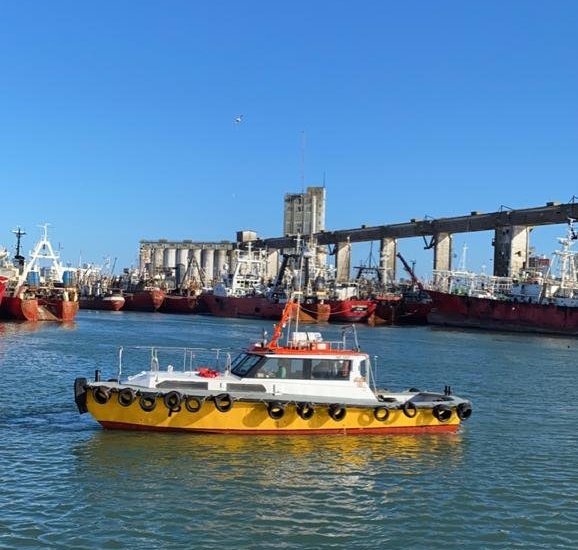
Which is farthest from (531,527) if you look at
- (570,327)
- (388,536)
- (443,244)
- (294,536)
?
(443,244)

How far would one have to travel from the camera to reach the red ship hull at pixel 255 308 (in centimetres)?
9500

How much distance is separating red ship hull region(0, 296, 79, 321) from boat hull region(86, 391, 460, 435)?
58901mm

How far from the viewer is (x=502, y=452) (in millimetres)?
20984

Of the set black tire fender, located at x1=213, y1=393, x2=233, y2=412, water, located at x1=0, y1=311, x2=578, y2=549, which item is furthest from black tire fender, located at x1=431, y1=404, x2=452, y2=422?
black tire fender, located at x1=213, y1=393, x2=233, y2=412

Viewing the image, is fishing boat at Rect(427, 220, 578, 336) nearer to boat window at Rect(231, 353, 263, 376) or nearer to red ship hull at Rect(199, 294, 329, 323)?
red ship hull at Rect(199, 294, 329, 323)

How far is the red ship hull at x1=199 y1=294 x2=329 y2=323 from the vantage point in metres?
95.0

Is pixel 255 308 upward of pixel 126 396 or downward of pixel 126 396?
downward

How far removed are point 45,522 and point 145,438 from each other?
6064mm

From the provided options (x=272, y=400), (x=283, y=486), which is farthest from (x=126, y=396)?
(x=283, y=486)

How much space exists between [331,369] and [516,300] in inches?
2697

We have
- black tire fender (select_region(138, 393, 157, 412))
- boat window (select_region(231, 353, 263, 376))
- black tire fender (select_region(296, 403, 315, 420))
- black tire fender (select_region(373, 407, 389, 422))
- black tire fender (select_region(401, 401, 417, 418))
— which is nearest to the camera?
black tire fender (select_region(138, 393, 157, 412))

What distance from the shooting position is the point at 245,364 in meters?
21.6

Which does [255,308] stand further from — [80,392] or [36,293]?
[80,392]

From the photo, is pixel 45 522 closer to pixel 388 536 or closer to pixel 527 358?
pixel 388 536
